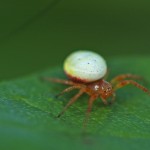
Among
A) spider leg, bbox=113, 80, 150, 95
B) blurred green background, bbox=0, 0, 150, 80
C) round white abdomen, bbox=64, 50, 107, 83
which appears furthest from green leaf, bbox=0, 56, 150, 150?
blurred green background, bbox=0, 0, 150, 80

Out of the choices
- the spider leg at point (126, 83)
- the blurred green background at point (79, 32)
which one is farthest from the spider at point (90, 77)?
the blurred green background at point (79, 32)

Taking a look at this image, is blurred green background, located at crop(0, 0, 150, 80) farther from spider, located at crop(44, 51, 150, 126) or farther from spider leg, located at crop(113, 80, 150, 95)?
spider leg, located at crop(113, 80, 150, 95)

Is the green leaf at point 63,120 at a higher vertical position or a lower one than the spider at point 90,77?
lower

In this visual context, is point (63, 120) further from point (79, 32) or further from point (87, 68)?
point (79, 32)

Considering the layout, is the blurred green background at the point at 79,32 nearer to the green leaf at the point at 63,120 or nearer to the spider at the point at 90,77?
the green leaf at the point at 63,120

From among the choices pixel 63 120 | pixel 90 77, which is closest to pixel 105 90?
pixel 90 77

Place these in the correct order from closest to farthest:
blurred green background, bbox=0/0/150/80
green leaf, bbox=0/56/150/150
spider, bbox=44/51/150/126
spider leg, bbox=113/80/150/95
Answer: green leaf, bbox=0/56/150/150 < spider, bbox=44/51/150/126 < spider leg, bbox=113/80/150/95 < blurred green background, bbox=0/0/150/80
